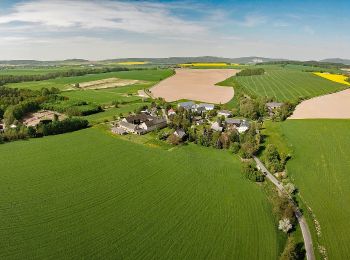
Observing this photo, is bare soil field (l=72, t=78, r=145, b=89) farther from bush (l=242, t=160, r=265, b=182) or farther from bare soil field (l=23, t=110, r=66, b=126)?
bush (l=242, t=160, r=265, b=182)

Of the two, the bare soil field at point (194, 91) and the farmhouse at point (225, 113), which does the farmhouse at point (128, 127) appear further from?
the bare soil field at point (194, 91)

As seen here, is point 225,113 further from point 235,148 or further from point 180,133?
point 235,148

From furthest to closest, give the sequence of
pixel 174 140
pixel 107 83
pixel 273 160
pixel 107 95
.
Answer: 1. pixel 107 83
2. pixel 107 95
3. pixel 174 140
4. pixel 273 160

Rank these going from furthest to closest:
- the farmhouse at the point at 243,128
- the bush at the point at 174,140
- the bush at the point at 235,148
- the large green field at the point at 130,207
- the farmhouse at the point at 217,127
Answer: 1. the farmhouse at the point at 217,127
2. the farmhouse at the point at 243,128
3. the bush at the point at 174,140
4. the bush at the point at 235,148
5. the large green field at the point at 130,207

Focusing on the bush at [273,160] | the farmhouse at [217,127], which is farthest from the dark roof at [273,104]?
the bush at [273,160]

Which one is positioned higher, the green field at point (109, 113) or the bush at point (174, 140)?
the bush at point (174, 140)

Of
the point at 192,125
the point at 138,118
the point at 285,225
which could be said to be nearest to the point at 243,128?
the point at 192,125

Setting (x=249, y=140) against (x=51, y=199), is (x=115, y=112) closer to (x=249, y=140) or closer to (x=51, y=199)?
(x=249, y=140)
